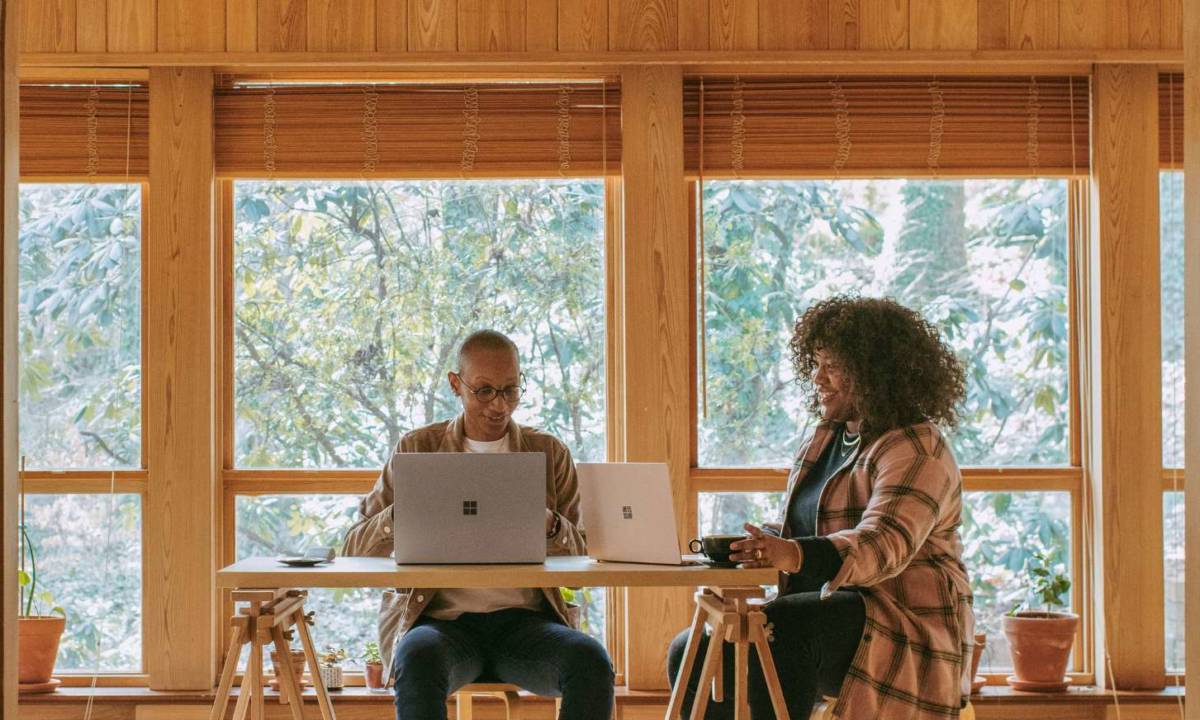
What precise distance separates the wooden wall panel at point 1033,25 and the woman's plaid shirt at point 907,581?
1.78 meters

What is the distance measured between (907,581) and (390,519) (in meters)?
1.17

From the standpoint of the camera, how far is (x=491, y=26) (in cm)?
410

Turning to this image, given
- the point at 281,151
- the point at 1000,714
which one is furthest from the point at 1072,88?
the point at 281,151

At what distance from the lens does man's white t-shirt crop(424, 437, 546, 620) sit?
10.3 feet

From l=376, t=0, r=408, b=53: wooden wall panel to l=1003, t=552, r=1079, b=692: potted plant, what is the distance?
256 cm

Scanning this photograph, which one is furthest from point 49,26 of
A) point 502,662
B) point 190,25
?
point 502,662

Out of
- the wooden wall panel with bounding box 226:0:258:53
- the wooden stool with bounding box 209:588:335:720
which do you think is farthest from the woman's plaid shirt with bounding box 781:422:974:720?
the wooden wall panel with bounding box 226:0:258:53

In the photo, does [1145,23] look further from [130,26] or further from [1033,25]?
[130,26]

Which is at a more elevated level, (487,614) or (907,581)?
(907,581)

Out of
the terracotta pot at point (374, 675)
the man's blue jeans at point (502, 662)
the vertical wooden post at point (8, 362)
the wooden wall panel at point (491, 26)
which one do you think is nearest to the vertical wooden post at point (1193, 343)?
the man's blue jeans at point (502, 662)

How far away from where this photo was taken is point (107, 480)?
411cm

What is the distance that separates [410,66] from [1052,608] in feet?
8.76

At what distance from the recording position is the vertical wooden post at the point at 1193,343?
1.85 meters

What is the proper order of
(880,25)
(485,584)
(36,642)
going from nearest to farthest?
(485,584)
(36,642)
(880,25)
